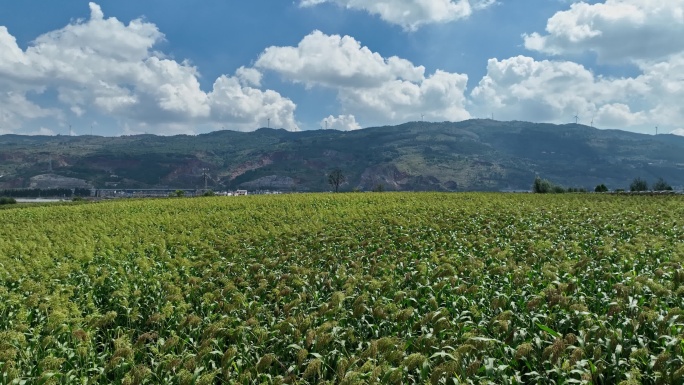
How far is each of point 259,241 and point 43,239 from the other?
12.9m

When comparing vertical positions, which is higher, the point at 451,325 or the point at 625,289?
the point at 625,289

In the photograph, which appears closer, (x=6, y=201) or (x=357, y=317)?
(x=357, y=317)

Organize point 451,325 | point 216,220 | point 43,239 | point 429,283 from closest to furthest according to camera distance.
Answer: point 451,325, point 429,283, point 43,239, point 216,220

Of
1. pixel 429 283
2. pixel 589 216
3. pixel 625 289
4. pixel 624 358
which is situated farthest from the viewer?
pixel 589 216

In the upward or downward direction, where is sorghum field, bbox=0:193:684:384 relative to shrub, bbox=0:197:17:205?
upward

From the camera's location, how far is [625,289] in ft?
28.9

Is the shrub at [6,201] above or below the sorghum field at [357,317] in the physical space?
below

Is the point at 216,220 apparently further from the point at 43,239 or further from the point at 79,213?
the point at 79,213

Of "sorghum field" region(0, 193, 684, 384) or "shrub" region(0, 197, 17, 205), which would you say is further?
"shrub" region(0, 197, 17, 205)

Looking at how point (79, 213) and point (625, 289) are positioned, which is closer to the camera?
point (625, 289)

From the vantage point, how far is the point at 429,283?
11.3 meters

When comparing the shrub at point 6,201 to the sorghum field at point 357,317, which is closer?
the sorghum field at point 357,317

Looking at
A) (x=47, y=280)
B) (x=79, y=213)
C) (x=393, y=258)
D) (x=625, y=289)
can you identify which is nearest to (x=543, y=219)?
(x=393, y=258)

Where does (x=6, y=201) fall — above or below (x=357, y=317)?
below
